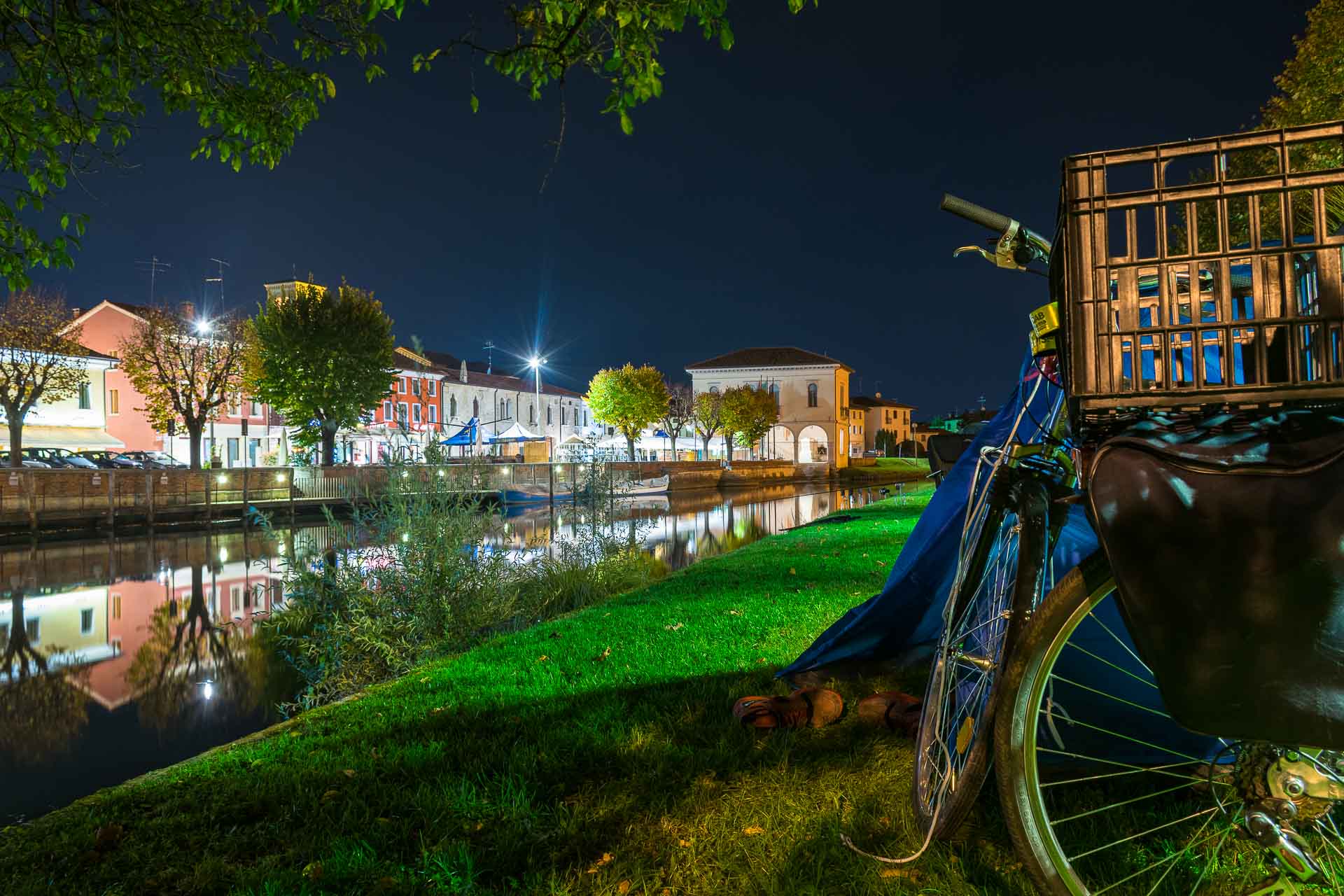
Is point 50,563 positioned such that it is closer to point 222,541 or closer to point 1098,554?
point 222,541

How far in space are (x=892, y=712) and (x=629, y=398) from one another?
54.4 meters

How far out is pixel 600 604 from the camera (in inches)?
327

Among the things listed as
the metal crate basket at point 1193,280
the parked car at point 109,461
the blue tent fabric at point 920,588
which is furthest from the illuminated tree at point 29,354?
the metal crate basket at point 1193,280

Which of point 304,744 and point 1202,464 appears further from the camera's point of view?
point 304,744

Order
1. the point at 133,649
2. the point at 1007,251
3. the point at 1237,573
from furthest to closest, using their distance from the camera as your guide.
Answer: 1. the point at 133,649
2. the point at 1007,251
3. the point at 1237,573

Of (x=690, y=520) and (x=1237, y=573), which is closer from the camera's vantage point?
(x=1237, y=573)

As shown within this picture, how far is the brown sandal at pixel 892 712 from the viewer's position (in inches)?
135

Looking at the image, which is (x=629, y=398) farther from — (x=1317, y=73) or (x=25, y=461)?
(x=1317, y=73)

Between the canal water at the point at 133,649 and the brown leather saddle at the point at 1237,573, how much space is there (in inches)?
235

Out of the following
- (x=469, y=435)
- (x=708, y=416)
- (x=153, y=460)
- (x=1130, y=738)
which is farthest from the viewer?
(x=708, y=416)

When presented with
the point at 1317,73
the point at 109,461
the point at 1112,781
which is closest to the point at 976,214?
the point at 1112,781

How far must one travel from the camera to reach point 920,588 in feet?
13.1

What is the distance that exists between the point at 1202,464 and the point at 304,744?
410 cm

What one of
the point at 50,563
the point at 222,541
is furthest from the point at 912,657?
the point at 222,541
